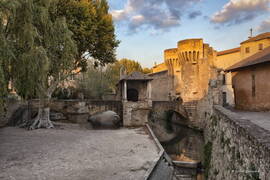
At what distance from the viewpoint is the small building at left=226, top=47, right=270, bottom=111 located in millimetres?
11695

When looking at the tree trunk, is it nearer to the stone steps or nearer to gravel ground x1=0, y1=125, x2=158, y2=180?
gravel ground x1=0, y1=125, x2=158, y2=180

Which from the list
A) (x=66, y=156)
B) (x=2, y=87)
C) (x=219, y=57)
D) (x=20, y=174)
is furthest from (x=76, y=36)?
(x=219, y=57)

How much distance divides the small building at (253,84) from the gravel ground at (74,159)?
816cm

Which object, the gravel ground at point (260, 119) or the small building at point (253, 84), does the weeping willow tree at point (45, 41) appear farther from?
the small building at point (253, 84)

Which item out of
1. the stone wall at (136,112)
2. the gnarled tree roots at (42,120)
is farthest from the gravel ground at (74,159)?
the stone wall at (136,112)

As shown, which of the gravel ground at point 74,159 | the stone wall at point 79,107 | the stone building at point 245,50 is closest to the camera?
the gravel ground at point 74,159

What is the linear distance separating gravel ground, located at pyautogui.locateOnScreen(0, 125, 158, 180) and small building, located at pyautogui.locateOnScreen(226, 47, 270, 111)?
321 inches

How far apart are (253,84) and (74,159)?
12.6 metres

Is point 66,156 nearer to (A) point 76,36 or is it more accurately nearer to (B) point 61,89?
(A) point 76,36

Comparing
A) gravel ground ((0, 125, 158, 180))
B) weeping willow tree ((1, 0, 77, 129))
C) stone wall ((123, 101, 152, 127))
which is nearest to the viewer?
gravel ground ((0, 125, 158, 180))

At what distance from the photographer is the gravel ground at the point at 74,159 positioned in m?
5.82

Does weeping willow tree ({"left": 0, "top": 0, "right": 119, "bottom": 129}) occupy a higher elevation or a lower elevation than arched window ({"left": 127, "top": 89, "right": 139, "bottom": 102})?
higher

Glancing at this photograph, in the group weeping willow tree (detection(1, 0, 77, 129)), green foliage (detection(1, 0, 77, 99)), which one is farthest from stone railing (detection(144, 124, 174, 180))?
green foliage (detection(1, 0, 77, 99))

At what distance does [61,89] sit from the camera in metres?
24.1
